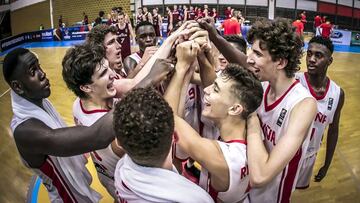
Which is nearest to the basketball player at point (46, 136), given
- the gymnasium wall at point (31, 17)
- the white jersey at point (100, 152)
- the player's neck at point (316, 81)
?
the white jersey at point (100, 152)

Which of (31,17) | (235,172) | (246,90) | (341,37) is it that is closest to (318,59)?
(246,90)

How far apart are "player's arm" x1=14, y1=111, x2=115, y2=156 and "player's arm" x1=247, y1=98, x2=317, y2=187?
0.80 metres

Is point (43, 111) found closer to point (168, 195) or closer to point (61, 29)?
point (168, 195)

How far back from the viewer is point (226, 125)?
1994 mm

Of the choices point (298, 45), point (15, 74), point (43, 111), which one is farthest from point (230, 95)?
point (15, 74)

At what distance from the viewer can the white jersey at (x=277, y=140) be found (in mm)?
2123

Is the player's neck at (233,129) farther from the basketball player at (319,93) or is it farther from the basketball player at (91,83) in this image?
the basketball player at (319,93)

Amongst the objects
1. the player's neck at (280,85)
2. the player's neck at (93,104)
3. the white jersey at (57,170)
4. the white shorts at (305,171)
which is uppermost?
the player's neck at (280,85)

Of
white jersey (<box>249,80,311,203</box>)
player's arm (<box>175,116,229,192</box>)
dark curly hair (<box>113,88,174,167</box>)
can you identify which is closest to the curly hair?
white jersey (<box>249,80,311,203</box>)

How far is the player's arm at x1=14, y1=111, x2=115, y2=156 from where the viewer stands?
1.88 metres

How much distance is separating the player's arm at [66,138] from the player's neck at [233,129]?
666 millimetres

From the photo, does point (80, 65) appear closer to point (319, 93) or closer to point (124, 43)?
point (319, 93)

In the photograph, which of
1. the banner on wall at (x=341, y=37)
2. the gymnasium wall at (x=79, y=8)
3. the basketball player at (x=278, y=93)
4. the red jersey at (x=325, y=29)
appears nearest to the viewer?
the basketball player at (x=278, y=93)

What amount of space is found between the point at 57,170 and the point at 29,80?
0.64 meters
